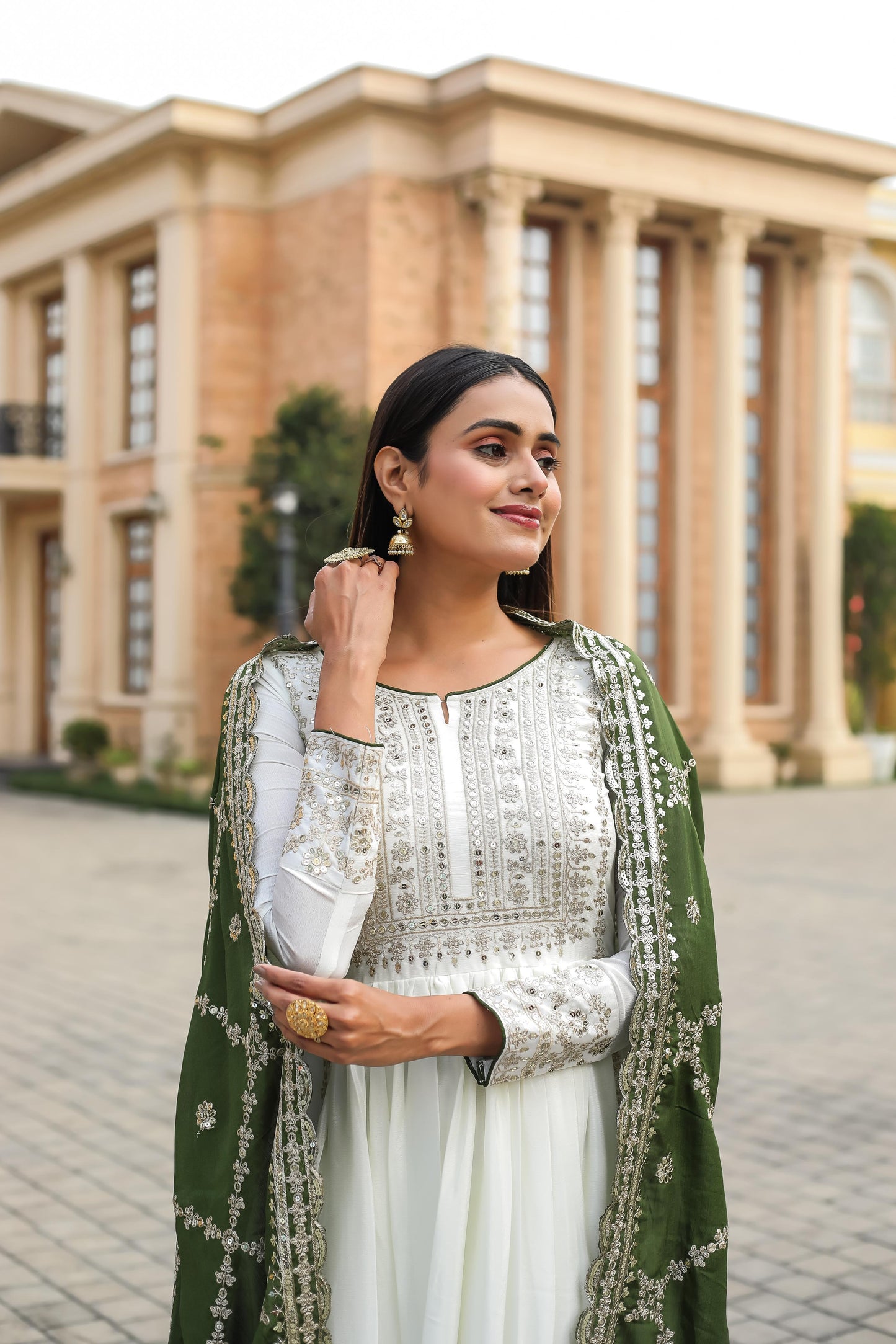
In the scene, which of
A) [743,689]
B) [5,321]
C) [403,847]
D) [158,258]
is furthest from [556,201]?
[403,847]

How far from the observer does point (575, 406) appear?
19250mm

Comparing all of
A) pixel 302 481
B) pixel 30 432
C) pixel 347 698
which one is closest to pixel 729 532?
pixel 302 481

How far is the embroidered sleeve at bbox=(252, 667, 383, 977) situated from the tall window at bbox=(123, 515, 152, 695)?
62.3ft

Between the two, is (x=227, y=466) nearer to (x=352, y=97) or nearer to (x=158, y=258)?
(x=158, y=258)

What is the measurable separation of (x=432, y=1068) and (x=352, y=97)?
16.6 m

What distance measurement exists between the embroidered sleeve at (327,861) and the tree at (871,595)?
776 inches

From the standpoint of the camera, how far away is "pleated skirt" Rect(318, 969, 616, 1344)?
2016 millimetres

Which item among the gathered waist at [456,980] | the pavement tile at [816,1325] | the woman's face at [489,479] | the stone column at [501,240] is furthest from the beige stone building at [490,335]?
the gathered waist at [456,980]

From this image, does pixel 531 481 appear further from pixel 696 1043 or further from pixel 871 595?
pixel 871 595

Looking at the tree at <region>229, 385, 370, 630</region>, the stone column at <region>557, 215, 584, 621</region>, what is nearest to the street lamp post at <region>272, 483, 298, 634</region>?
the tree at <region>229, 385, 370, 630</region>

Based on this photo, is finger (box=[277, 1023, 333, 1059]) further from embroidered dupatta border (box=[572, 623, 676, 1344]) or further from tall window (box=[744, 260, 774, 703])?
tall window (box=[744, 260, 774, 703])

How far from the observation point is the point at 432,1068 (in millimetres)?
2072

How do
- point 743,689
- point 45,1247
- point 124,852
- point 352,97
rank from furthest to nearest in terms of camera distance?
1. point 743,689
2. point 352,97
3. point 124,852
4. point 45,1247

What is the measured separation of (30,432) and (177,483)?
4110 millimetres
